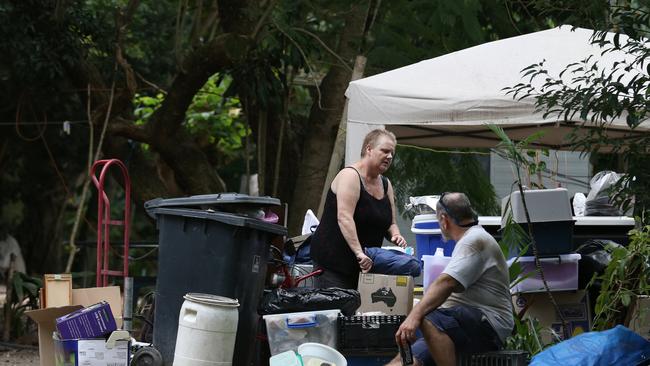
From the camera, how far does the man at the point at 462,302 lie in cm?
645

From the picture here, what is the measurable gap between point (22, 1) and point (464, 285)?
968 centimetres

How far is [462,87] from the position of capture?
26.2 feet

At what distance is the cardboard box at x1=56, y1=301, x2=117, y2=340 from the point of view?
7.19 m

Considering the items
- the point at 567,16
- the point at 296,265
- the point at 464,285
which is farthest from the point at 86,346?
the point at 567,16

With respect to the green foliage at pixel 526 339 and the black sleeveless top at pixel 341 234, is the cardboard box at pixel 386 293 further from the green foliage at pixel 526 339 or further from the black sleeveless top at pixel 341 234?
the green foliage at pixel 526 339

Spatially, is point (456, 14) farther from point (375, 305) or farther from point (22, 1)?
point (22, 1)

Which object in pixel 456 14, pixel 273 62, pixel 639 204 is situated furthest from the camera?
pixel 273 62

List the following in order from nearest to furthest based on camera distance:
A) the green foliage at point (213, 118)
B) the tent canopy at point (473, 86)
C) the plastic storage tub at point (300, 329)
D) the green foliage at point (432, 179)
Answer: the plastic storage tub at point (300, 329)
the tent canopy at point (473, 86)
the green foliage at point (432, 179)
the green foliage at point (213, 118)

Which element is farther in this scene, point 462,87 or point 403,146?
point 403,146

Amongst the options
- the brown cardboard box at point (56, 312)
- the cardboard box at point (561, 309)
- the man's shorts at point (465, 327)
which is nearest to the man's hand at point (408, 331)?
the man's shorts at point (465, 327)

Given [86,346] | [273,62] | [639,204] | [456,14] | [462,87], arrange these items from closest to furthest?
[639,204], [86,346], [462,87], [456,14], [273,62]

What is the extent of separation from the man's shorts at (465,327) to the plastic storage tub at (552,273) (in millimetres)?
986

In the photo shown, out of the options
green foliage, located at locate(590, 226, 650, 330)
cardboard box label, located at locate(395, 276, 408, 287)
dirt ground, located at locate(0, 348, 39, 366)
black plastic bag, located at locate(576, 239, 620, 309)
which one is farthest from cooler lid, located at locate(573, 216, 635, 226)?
dirt ground, located at locate(0, 348, 39, 366)

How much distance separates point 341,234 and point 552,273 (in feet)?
4.81
